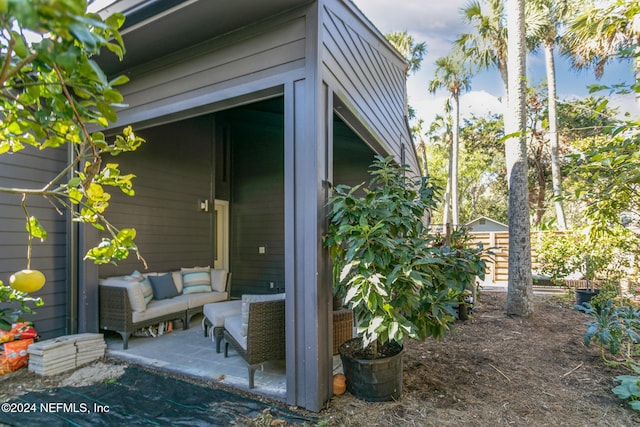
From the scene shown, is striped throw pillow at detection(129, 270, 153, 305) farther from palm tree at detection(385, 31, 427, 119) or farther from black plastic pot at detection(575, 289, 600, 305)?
palm tree at detection(385, 31, 427, 119)

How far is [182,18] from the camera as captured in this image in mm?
2689

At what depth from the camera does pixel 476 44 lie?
11.9 metres

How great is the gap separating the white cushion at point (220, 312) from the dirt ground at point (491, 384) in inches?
37.5

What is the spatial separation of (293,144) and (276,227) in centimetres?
406

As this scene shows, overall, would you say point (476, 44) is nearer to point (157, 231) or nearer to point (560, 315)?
point (560, 315)

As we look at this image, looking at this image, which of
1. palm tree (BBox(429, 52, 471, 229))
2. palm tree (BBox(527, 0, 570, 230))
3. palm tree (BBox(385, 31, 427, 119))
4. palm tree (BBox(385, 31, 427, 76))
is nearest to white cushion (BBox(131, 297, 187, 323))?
palm tree (BBox(527, 0, 570, 230))

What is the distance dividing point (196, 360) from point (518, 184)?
199 inches

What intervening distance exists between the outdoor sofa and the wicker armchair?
5.32 ft

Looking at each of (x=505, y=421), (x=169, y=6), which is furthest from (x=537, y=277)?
(x=169, y=6)

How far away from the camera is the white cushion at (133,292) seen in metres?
3.84

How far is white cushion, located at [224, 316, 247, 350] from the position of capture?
2.98 metres

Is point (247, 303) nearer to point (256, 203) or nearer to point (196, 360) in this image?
point (196, 360)

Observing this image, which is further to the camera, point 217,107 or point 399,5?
point 399,5

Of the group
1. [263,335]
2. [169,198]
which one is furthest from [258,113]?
[263,335]
